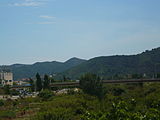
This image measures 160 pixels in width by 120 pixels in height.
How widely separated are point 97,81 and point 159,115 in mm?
36024

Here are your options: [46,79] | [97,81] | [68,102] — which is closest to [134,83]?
[46,79]

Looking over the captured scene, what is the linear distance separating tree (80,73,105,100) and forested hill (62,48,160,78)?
9727cm

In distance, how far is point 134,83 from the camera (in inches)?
2758

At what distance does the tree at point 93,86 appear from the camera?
42.9 meters

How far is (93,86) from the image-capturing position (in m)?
43.7

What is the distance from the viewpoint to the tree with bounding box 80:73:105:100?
1688 inches

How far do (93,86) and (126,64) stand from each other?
136 metres

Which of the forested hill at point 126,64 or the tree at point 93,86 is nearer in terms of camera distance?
the tree at point 93,86

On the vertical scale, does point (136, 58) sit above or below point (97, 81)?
above

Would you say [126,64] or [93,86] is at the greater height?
[126,64]

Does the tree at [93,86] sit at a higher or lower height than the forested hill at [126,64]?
lower

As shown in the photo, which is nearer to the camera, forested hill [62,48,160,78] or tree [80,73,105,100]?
tree [80,73,105,100]

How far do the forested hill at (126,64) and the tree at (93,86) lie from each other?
97274 mm

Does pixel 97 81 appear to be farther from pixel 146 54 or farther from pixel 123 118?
pixel 146 54
